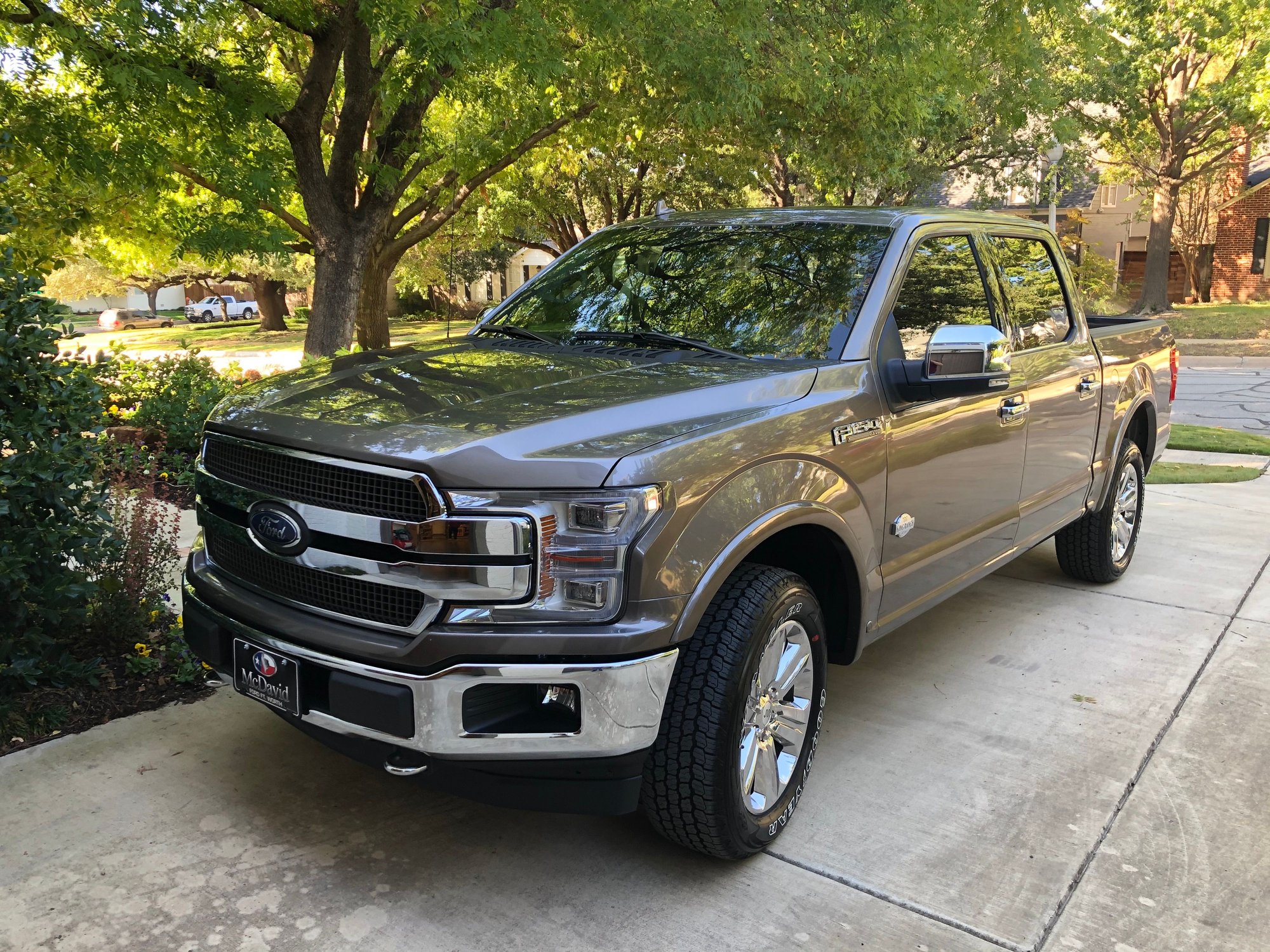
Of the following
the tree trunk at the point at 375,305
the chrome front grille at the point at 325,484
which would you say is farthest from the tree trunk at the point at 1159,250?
the chrome front grille at the point at 325,484

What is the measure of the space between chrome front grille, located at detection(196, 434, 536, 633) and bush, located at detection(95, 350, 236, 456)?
5013 mm

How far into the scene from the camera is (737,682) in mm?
2793

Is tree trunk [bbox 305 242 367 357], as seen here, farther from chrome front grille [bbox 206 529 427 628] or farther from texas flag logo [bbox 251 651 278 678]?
texas flag logo [bbox 251 651 278 678]

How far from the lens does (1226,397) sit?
14.9 metres

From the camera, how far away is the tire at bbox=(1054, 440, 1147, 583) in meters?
5.64

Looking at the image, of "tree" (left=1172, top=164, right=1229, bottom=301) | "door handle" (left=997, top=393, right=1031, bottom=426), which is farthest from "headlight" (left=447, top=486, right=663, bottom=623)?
"tree" (left=1172, top=164, right=1229, bottom=301)

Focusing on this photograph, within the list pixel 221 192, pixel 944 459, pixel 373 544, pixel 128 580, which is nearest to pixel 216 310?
pixel 221 192

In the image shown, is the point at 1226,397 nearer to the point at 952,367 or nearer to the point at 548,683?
the point at 952,367

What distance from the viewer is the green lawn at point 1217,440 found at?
33.8ft

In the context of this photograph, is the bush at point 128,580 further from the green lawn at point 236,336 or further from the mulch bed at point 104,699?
the green lawn at point 236,336

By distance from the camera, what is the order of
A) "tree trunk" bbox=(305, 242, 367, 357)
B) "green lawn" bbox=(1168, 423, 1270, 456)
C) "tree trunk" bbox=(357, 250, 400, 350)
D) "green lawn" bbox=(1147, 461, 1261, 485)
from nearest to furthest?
"green lawn" bbox=(1147, 461, 1261, 485), "green lawn" bbox=(1168, 423, 1270, 456), "tree trunk" bbox=(305, 242, 367, 357), "tree trunk" bbox=(357, 250, 400, 350)

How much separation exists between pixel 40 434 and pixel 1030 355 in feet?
12.7

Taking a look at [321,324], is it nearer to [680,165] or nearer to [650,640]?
[650,640]

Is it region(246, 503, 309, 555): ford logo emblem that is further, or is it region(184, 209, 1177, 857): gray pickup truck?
region(246, 503, 309, 555): ford logo emblem
